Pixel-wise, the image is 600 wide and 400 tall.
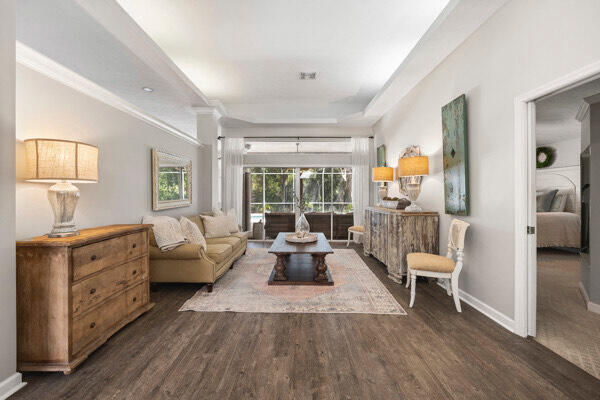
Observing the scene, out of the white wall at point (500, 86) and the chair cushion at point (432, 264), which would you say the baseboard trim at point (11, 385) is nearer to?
the chair cushion at point (432, 264)

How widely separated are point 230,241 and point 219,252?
32.1 inches

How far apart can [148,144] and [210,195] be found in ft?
6.22

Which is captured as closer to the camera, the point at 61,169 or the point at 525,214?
the point at 61,169

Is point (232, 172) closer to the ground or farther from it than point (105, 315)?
farther from it

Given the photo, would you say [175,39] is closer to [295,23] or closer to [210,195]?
[295,23]

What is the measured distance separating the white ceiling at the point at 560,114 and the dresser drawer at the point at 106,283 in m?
4.63

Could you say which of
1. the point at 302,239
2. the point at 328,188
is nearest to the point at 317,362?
Result: the point at 302,239

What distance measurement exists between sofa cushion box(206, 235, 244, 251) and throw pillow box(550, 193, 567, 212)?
6.64 meters

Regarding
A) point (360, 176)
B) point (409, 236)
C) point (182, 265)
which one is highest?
point (360, 176)

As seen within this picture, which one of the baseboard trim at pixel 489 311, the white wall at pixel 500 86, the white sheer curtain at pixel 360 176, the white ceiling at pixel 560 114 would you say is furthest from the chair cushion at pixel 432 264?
the white sheer curtain at pixel 360 176

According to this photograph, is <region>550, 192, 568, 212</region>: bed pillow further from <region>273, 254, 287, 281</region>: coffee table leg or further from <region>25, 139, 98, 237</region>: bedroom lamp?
<region>25, 139, 98, 237</region>: bedroom lamp

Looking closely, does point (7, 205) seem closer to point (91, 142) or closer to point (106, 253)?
point (106, 253)

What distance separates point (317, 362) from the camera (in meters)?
1.88

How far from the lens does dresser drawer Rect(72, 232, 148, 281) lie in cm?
185
